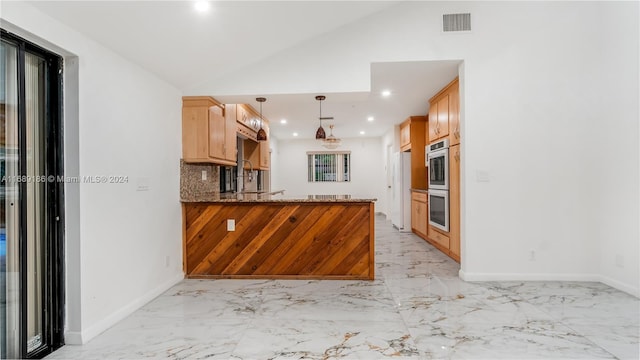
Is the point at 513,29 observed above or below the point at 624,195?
above

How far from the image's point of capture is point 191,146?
3523 millimetres

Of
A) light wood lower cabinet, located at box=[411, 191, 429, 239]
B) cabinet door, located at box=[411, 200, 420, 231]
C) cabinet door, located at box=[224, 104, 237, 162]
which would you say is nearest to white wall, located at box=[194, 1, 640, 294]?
cabinet door, located at box=[224, 104, 237, 162]

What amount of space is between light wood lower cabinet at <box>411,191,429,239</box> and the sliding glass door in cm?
472

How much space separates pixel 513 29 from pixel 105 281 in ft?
13.9

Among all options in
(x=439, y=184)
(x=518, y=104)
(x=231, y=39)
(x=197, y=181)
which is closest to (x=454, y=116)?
(x=518, y=104)

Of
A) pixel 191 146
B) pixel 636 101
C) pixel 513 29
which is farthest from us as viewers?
pixel 191 146

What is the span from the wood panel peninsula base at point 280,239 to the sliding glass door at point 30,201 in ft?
4.91

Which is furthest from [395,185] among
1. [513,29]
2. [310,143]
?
[513,29]

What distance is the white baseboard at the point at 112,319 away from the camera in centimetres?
212

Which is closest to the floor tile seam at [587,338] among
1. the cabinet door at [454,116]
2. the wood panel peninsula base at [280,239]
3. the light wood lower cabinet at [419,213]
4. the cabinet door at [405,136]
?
the wood panel peninsula base at [280,239]

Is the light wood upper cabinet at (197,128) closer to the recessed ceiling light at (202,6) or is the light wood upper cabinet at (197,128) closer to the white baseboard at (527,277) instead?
the recessed ceiling light at (202,6)

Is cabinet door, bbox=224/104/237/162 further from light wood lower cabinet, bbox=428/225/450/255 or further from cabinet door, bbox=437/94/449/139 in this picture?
light wood lower cabinet, bbox=428/225/450/255

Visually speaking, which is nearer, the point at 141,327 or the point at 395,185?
the point at 141,327

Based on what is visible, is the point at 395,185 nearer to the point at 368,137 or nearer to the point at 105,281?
the point at 368,137
